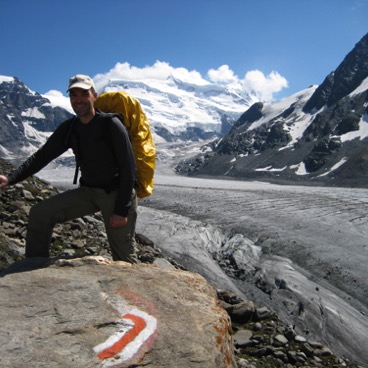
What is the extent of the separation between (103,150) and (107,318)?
1.83m

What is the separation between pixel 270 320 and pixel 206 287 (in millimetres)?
5666

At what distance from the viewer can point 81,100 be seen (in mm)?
4566

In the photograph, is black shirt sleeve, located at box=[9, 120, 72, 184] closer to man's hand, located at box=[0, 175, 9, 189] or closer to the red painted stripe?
man's hand, located at box=[0, 175, 9, 189]

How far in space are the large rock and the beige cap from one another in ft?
6.82

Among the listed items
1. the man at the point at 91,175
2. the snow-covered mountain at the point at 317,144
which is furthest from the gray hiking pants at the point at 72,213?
the snow-covered mountain at the point at 317,144

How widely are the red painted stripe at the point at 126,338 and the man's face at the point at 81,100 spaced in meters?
2.23

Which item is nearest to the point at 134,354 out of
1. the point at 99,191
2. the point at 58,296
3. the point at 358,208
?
the point at 58,296

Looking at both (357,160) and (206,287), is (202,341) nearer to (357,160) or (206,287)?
(206,287)

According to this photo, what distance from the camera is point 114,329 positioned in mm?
3828

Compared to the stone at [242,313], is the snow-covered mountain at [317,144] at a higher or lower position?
higher

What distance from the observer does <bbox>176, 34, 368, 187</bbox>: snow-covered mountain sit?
282 ft

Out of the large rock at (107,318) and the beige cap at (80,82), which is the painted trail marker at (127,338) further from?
the beige cap at (80,82)

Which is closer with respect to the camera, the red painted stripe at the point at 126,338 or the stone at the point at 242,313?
the red painted stripe at the point at 126,338

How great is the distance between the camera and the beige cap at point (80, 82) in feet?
14.9
